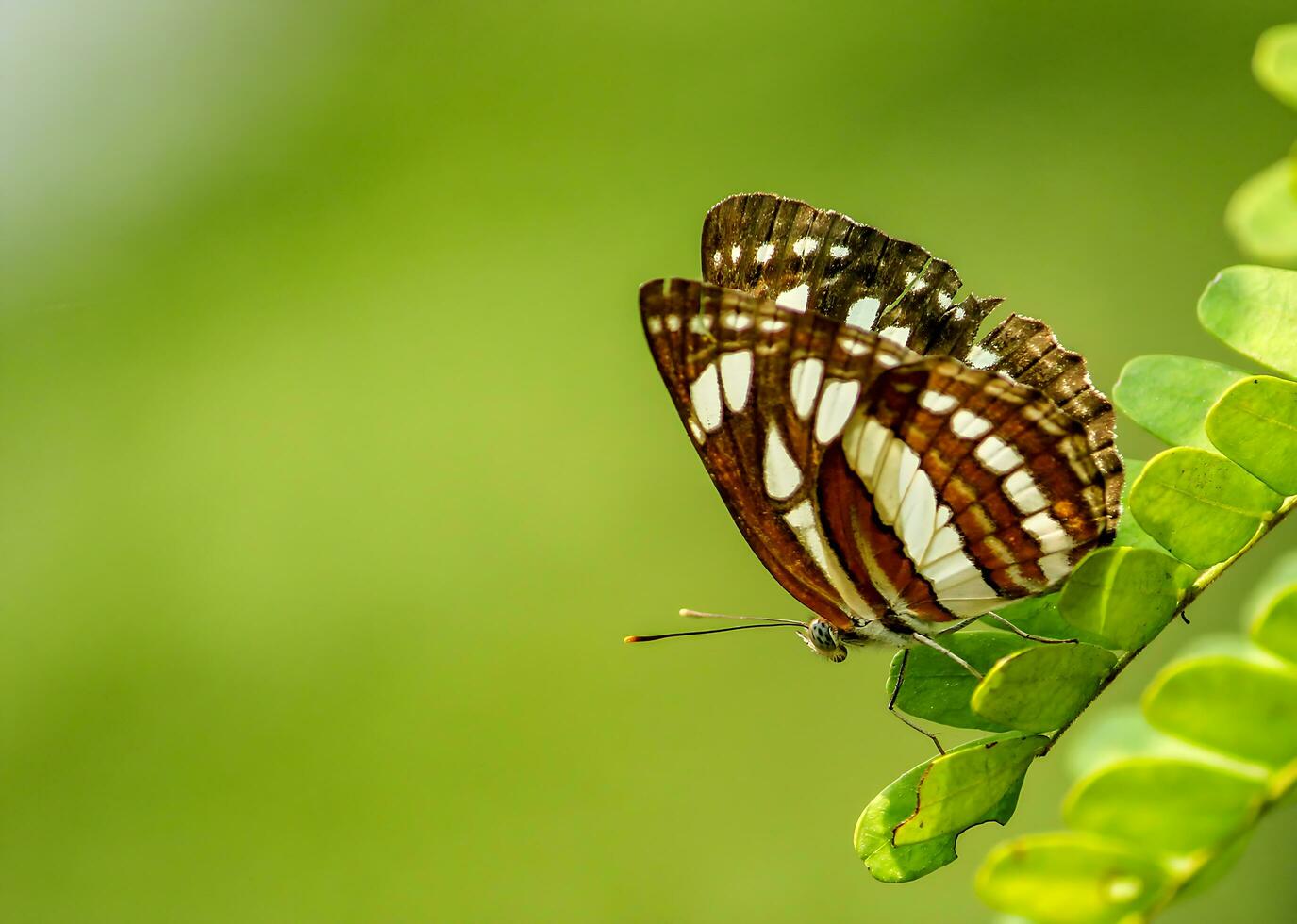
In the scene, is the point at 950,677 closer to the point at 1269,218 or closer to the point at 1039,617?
the point at 1039,617

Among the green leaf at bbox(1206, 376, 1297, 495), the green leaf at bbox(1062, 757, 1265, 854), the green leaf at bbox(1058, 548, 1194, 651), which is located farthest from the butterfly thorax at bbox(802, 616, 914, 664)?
the green leaf at bbox(1062, 757, 1265, 854)

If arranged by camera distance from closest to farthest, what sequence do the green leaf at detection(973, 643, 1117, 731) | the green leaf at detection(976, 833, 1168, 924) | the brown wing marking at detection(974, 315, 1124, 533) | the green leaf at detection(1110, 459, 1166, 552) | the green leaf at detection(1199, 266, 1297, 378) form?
1. the green leaf at detection(976, 833, 1168, 924)
2. the green leaf at detection(973, 643, 1117, 731)
3. the green leaf at detection(1199, 266, 1297, 378)
4. the green leaf at detection(1110, 459, 1166, 552)
5. the brown wing marking at detection(974, 315, 1124, 533)

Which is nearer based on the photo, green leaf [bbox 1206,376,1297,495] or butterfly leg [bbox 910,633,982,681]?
green leaf [bbox 1206,376,1297,495]

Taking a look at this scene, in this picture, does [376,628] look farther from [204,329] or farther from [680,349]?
[680,349]

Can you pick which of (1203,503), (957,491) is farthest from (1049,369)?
(1203,503)

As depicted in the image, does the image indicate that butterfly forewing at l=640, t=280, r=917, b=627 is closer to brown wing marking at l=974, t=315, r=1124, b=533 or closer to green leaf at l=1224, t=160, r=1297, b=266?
brown wing marking at l=974, t=315, r=1124, b=533

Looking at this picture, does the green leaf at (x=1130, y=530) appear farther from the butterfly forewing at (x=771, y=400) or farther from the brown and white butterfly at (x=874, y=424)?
the butterfly forewing at (x=771, y=400)
